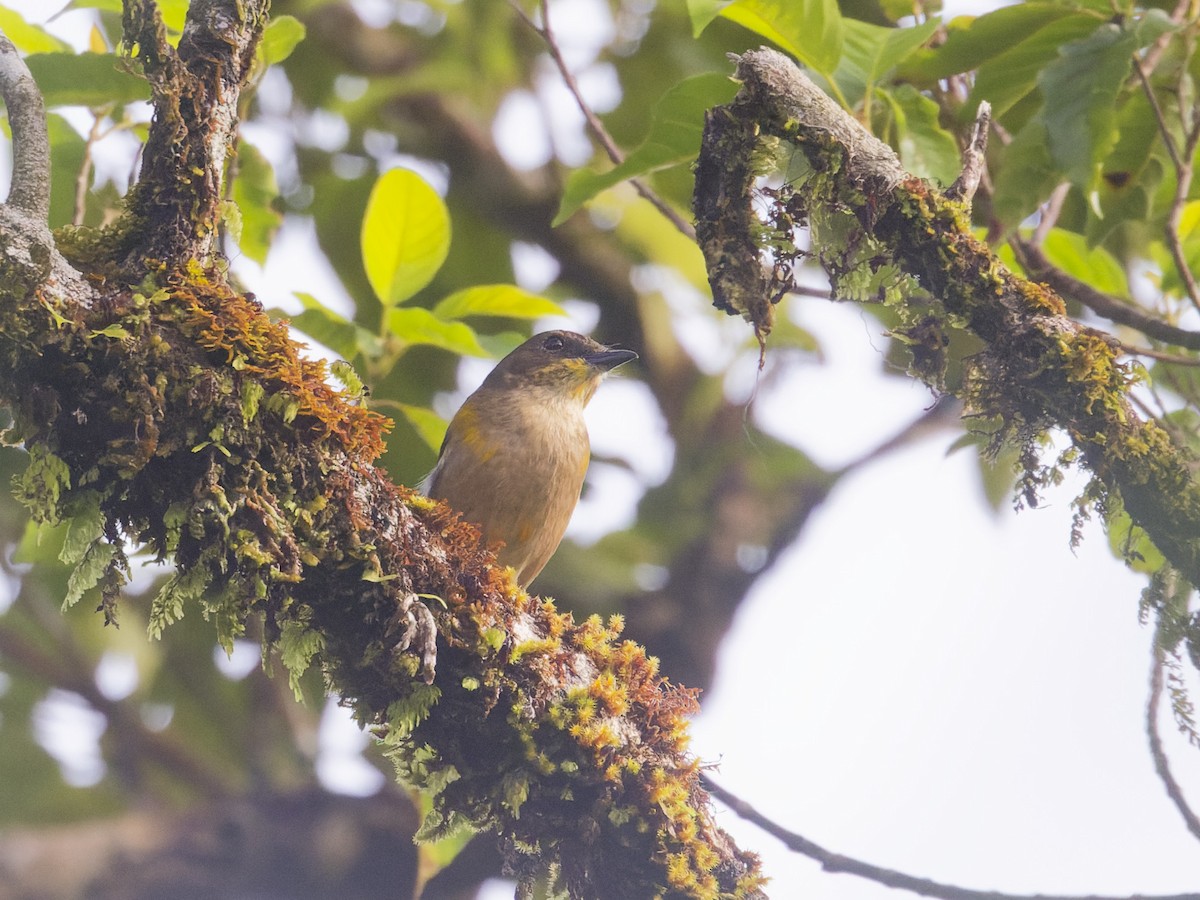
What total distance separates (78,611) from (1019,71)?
5.47 meters

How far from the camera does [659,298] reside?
693 cm

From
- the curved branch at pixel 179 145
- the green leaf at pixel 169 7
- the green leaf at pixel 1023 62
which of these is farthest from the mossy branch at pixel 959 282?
the green leaf at pixel 169 7

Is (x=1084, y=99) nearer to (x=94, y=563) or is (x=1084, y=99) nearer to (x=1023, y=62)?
(x=1023, y=62)

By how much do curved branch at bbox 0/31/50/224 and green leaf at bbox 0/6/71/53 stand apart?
1.44 metres

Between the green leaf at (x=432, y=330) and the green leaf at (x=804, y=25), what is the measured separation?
3.83 ft

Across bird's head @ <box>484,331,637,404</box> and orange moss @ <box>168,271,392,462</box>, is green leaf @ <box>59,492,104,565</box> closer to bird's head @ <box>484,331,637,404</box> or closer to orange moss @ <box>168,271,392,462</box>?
orange moss @ <box>168,271,392,462</box>

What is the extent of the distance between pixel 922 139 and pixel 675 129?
64 centimetres

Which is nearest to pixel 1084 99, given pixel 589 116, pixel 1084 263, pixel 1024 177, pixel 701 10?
pixel 1024 177

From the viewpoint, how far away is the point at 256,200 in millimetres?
3643

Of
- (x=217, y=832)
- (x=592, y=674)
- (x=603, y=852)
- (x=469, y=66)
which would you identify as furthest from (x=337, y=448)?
(x=217, y=832)

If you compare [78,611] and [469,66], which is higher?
[469,66]

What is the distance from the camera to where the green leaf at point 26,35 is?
3490 millimetres

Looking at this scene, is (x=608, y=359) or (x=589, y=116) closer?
(x=589, y=116)

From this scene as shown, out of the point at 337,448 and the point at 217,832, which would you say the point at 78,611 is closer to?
the point at 217,832
